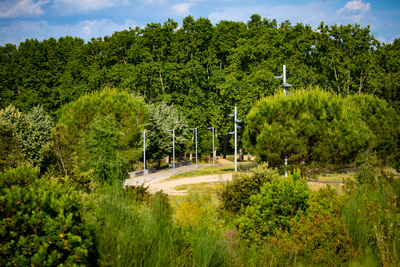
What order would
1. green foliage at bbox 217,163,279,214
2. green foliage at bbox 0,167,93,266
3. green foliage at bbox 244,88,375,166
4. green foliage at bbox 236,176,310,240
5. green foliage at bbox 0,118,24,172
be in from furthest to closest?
green foliage at bbox 244,88,375,166, green foliage at bbox 0,118,24,172, green foliage at bbox 217,163,279,214, green foliage at bbox 236,176,310,240, green foliage at bbox 0,167,93,266

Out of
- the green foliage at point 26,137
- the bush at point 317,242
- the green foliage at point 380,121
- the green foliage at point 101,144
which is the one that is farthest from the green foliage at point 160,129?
the bush at point 317,242

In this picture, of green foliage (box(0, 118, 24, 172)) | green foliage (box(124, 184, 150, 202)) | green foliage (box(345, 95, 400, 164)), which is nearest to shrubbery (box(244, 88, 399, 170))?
green foliage (box(345, 95, 400, 164))

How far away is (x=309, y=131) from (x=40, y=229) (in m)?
19.4

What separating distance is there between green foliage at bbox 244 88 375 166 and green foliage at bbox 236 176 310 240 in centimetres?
1457

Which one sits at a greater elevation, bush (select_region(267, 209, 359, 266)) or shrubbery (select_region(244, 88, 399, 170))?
shrubbery (select_region(244, 88, 399, 170))

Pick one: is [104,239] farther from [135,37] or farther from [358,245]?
[135,37]

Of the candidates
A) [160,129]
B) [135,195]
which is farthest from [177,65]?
[135,195]

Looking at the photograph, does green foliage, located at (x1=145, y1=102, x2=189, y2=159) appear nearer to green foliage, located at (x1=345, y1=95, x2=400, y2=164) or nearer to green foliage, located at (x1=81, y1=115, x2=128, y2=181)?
green foliage, located at (x1=345, y1=95, x2=400, y2=164)

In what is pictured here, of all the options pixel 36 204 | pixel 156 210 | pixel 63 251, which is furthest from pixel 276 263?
pixel 36 204

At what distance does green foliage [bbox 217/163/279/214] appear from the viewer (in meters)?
10.7

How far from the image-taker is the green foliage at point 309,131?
859 inches

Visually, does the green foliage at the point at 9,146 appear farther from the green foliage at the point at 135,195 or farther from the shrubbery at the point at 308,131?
the green foliage at the point at 135,195

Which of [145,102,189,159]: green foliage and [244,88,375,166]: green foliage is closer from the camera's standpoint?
[244,88,375,166]: green foliage

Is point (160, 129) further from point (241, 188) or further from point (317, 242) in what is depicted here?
point (317, 242)
